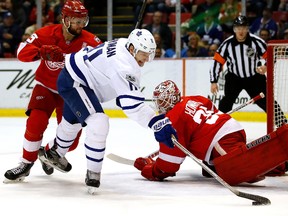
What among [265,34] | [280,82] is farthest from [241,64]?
[265,34]

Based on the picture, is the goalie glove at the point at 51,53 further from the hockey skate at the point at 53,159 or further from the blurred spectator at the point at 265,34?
the blurred spectator at the point at 265,34

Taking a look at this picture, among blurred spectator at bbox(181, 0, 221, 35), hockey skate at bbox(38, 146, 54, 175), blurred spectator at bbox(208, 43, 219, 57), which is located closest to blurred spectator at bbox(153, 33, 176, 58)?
blurred spectator at bbox(181, 0, 221, 35)

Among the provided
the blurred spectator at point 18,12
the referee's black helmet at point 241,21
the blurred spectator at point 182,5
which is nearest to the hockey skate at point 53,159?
the referee's black helmet at point 241,21

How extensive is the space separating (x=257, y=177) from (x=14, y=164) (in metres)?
1.73

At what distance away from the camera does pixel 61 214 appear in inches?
131

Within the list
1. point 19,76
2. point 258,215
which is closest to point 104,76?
point 258,215

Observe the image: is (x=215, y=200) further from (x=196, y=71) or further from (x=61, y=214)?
(x=196, y=71)

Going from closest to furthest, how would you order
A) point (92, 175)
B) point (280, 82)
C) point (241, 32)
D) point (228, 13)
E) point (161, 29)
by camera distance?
point (92, 175), point (280, 82), point (241, 32), point (228, 13), point (161, 29)

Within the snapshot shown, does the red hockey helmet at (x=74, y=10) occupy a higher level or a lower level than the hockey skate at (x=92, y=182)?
higher

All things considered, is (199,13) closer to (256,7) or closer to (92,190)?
(256,7)

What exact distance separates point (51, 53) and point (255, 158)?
125 centimetres

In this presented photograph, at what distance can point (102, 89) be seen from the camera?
404 cm

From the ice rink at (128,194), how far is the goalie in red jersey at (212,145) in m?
0.10

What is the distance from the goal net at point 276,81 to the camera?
4777 mm
